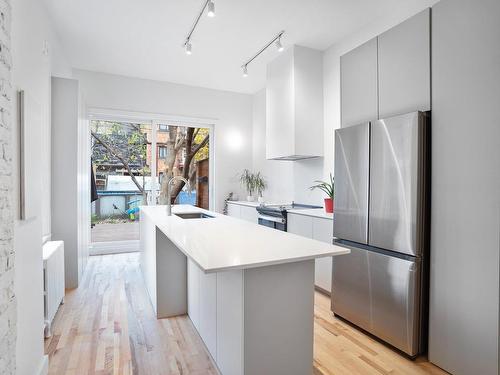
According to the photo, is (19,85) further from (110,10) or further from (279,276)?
(110,10)

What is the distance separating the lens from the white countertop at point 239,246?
1426 mm

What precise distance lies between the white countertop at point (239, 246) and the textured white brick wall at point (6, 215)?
2.51 ft

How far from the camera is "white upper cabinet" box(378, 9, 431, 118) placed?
6.83 feet

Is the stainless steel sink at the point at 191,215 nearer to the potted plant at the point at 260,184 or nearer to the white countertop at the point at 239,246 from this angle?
the white countertop at the point at 239,246

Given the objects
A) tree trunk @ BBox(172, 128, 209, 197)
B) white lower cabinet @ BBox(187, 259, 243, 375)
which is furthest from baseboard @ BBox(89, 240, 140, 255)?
white lower cabinet @ BBox(187, 259, 243, 375)

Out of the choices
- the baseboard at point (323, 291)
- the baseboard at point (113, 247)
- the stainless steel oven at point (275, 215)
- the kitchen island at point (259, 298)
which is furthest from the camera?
the baseboard at point (113, 247)

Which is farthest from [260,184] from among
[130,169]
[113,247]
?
[113,247]

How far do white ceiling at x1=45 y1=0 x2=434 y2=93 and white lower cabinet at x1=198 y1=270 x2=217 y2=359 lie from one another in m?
2.51

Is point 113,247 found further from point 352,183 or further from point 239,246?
point 352,183

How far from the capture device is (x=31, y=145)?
1661 mm

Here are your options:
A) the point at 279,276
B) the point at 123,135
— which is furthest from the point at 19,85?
the point at 123,135

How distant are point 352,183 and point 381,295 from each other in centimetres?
88

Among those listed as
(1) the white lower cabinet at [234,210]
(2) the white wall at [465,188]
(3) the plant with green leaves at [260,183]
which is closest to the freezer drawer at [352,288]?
(2) the white wall at [465,188]

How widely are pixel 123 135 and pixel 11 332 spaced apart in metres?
4.16
